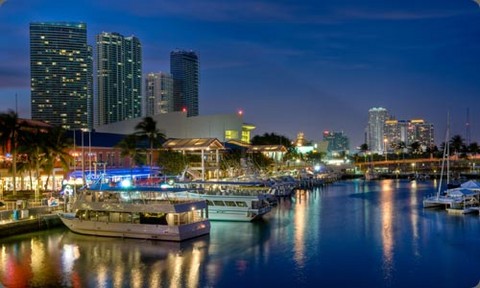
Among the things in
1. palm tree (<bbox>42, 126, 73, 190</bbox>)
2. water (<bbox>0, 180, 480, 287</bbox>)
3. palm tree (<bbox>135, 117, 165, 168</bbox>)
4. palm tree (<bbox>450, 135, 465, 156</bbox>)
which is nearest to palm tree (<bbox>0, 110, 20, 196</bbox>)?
palm tree (<bbox>42, 126, 73, 190</bbox>)

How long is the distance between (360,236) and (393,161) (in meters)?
111

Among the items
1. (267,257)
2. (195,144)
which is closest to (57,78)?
(195,144)

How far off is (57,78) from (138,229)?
169 meters

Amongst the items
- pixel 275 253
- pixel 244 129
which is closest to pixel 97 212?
pixel 275 253

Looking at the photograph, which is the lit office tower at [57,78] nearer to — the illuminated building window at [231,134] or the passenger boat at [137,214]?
the illuminated building window at [231,134]

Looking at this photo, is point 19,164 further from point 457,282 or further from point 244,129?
point 244,129

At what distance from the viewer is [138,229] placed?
31.4 meters

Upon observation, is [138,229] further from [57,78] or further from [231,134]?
[57,78]

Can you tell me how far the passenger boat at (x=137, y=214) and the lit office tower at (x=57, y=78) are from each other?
150 meters

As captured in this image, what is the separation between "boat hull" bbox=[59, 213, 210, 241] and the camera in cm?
3077

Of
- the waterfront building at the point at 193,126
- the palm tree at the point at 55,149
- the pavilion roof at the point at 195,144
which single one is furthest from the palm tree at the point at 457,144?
the palm tree at the point at 55,149

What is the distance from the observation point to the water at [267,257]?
917 inches

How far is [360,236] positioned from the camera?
34125 millimetres

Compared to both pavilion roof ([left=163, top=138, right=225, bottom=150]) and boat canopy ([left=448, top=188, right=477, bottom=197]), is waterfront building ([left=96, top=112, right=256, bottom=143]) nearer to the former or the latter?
Answer: pavilion roof ([left=163, top=138, right=225, bottom=150])
